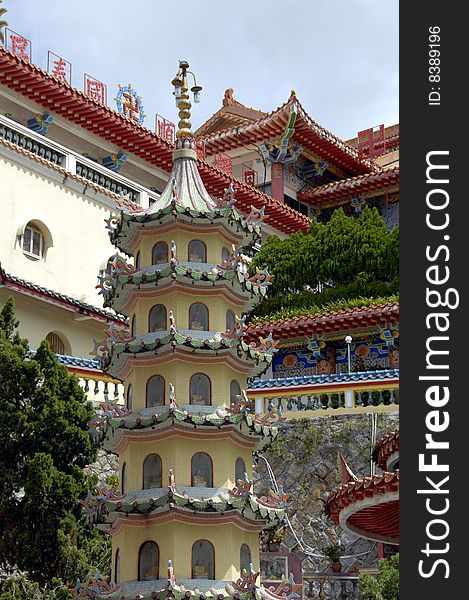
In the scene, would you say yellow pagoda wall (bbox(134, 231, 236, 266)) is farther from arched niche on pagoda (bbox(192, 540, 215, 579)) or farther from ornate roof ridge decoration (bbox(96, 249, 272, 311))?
arched niche on pagoda (bbox(192, 540, 215, 579))

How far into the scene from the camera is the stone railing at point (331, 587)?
24375mm

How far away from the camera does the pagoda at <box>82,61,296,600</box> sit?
764 inches

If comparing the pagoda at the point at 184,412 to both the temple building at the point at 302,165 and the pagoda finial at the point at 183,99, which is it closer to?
the pagoda finial at the point at 183,99

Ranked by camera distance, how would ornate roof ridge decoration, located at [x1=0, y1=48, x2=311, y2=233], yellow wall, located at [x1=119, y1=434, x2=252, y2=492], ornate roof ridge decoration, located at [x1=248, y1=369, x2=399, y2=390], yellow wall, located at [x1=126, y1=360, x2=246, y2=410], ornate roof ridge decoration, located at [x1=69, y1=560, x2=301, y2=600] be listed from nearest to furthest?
1. ornate roof ridge decoration, located at [x1=69, y1=560, x2=301, y2=600]
2. yellow wall, located at [x1=119, y1=434, x2=252, y2=492]
3. yellow wall, located at [x1=126, y1=360, x2=246, y2=410]
4. ornate roof ridge decoration, located at [x1=248, y1=369, x2=399, y2=390]
5. ornate roof ridge decoration, located at [x1=0, y1=48, x2=311, y2=233]

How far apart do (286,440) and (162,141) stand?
13.3m

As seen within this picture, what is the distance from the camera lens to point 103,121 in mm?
36750

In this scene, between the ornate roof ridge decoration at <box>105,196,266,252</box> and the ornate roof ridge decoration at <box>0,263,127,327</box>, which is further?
the ornate roof ridge decoration at <box>0,263,127,327</box>

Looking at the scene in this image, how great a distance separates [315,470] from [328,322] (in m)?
7.28

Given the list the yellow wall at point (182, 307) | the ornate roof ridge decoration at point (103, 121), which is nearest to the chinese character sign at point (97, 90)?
the ornate roof ridge decoration at point (103, 121)

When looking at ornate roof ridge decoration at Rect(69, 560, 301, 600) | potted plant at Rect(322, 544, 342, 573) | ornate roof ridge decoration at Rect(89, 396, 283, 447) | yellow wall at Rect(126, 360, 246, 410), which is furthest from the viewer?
potted plant at Rect(322, 544, 342, 573)

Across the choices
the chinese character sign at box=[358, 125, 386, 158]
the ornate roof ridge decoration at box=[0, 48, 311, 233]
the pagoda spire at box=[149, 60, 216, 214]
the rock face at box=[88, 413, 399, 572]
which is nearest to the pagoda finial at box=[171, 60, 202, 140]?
the pagoda spire at box=[149, 60, 216, 214]

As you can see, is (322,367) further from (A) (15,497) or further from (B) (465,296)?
(B) (465,296)

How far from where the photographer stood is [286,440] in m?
28.2

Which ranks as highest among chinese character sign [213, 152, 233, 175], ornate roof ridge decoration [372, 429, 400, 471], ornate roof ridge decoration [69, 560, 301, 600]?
chinese character sign [213, 152, 233, 175]
